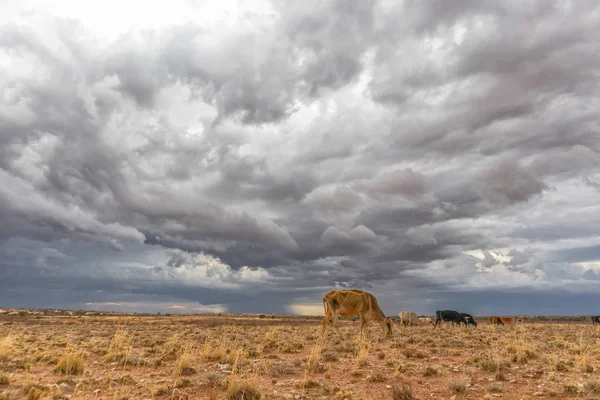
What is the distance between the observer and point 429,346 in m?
19.0

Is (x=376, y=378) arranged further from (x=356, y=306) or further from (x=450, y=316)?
(x=450, y=316)

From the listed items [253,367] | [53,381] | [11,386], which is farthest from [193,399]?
[11,386]

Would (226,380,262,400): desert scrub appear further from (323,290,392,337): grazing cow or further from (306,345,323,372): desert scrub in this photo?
(323,290,392,337): grazing cow

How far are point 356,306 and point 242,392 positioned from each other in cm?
1538

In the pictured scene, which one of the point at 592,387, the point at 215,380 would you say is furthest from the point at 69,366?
the point at 592,387

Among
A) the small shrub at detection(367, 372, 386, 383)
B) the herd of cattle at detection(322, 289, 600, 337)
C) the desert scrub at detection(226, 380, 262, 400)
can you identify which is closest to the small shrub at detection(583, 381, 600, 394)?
the small shrub at detection(367, 372, 386, 383)

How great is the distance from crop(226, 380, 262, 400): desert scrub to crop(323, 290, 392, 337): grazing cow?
1459 cm

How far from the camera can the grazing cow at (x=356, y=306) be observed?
2412cm

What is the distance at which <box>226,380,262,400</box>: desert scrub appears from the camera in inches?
379

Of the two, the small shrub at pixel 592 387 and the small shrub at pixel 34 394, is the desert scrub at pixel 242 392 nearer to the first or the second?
the small shrub at pixel 34 394

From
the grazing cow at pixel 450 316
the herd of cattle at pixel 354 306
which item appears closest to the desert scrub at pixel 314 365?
the herd of cattle at pixel 354 306

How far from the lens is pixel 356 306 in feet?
79.4

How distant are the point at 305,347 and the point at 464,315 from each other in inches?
1264

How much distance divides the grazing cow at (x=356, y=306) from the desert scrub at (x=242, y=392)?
14594 mm
